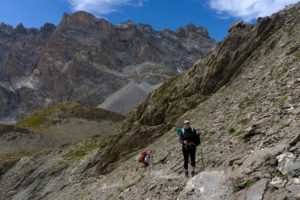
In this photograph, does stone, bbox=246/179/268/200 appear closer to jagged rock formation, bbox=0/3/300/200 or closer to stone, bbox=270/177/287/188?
jagged rock formation, bbox=0/3/300/200

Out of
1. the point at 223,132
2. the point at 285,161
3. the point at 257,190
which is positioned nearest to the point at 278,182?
the point at 257,190

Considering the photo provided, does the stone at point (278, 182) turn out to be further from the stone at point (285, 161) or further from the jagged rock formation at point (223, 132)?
the stone at point (285, 161)

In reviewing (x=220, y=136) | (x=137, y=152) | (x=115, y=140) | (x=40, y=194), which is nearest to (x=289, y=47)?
(x=220, y=136)

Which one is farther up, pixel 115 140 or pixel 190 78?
pixel 190 78

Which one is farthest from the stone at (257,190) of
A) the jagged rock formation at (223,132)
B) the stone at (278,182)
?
the stone at (278,182)

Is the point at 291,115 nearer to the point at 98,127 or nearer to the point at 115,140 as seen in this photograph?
the point at 115,140

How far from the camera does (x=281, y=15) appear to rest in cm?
4100

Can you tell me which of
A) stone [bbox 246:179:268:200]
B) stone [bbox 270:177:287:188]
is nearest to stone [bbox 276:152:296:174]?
stone [bbox 270:177:287:188]

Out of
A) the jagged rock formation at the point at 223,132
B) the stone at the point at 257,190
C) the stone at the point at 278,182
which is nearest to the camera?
the stone at the point at 278,182

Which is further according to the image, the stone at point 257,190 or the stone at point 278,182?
the stone at point 257,190

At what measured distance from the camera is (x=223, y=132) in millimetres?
26516

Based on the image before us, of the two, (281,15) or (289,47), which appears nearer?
(289,47)

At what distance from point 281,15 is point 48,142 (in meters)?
120

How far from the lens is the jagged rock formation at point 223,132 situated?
17.6 m
